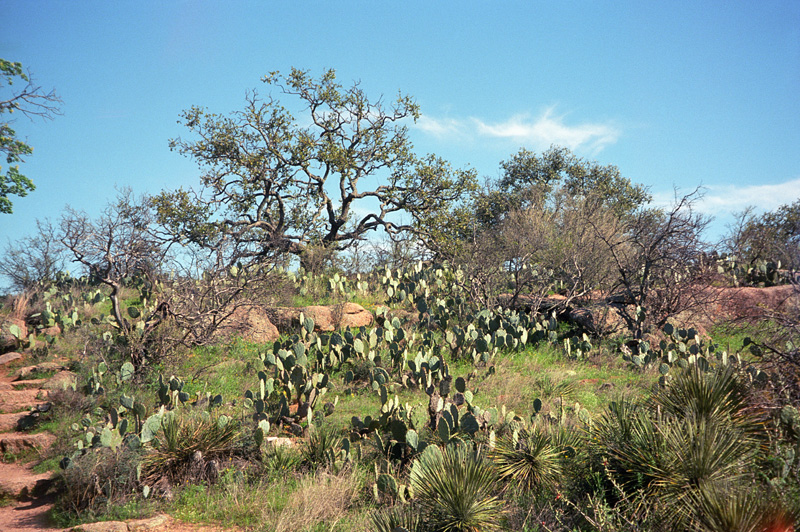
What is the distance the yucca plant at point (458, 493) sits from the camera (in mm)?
5074

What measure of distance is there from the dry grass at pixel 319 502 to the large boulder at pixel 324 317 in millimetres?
6769

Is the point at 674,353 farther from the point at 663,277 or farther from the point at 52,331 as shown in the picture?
the point at 52,331

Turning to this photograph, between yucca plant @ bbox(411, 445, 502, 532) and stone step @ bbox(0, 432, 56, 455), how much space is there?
5.86 m

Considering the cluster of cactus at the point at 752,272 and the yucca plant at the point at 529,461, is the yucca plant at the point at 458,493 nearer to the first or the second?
the yucca plant at the point at 529,461

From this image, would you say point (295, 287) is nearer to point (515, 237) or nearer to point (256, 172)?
point (256, 172)

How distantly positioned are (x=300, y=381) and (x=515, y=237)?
38.6 ft

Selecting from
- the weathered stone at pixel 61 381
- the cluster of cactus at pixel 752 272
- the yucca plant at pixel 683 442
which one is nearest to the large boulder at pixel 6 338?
the weathered stone at pixel 61 381

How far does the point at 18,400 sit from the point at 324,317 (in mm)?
5831

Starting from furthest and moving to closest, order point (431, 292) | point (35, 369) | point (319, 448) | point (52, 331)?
point (431, 292)
point (52, 331)
point (35, 369)
point (319, 448)

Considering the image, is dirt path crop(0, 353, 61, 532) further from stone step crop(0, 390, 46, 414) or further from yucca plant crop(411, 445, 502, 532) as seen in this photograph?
yucca plant crop(411, 445, 502, 532)

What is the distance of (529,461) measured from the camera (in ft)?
20.1

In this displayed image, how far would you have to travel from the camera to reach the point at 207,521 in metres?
5.93

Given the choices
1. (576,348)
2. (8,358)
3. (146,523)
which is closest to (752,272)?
(576,348)

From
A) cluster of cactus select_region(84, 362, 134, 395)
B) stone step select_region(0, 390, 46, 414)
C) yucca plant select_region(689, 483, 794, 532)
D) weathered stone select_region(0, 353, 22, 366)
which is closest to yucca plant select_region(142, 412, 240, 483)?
cluster of cactus select_region(84, 362, 134, 395)
